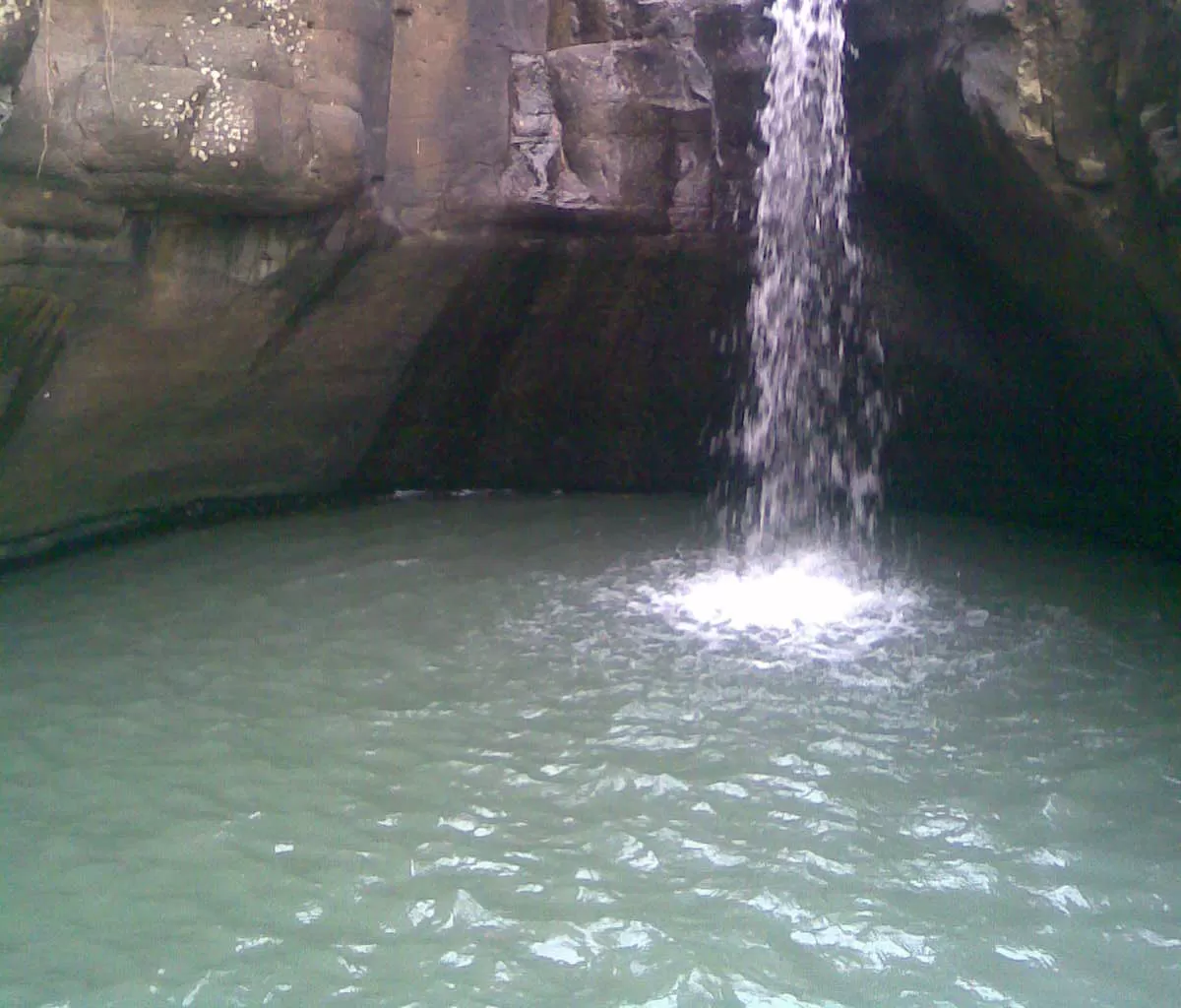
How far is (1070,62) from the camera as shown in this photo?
4938 mm

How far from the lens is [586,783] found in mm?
3771

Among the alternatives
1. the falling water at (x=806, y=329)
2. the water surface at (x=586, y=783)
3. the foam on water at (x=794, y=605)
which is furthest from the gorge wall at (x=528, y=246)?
the foam on water at (x=794, y=605)

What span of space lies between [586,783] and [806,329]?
435 centimetres

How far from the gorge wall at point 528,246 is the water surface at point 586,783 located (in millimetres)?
919

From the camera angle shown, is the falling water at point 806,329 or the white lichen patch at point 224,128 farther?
the falling water at point 806,329

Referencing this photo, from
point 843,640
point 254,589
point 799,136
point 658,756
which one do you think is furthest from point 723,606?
point 799,136

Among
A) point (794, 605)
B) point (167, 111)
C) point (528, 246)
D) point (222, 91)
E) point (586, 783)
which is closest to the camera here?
point (586, 783)

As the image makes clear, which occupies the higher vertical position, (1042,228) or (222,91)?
(222,91)

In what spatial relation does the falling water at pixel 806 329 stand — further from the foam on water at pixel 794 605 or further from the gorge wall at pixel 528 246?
the foam on water at pixel 794 605

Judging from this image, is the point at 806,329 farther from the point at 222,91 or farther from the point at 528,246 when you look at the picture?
the point at 222,91

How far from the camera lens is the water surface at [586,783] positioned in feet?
9.48

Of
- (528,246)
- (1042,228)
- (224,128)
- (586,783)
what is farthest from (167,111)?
(1042,228)

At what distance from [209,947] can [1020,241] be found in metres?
4.86

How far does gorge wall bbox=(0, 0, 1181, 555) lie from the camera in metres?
5.08
